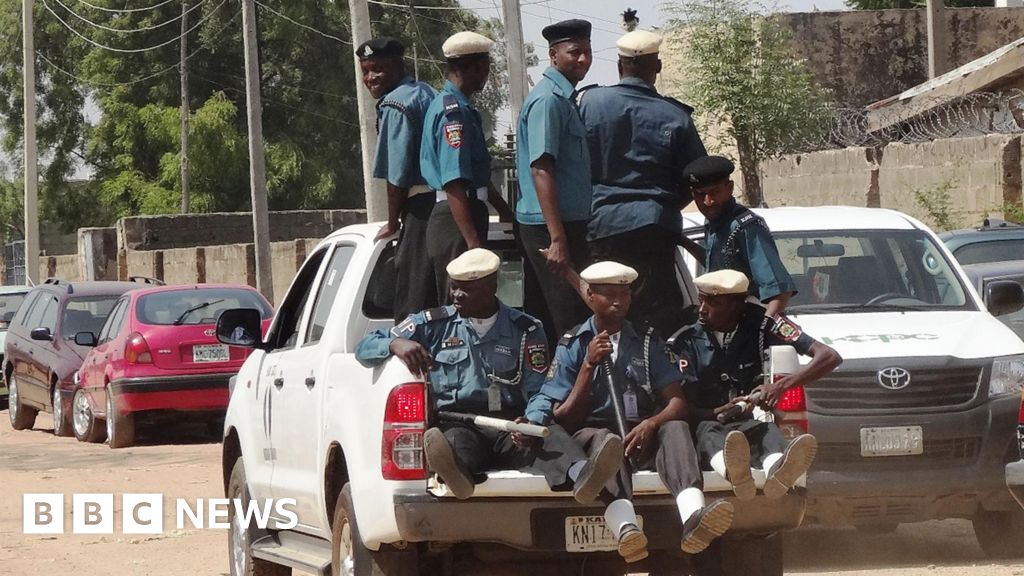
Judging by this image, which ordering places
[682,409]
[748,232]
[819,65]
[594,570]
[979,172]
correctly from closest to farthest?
[682,409]
[594,570]
[748,232]
[979,172]
[819,65]

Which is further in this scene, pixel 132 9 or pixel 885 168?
pixel 132 9

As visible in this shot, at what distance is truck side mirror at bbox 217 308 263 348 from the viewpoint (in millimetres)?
8453

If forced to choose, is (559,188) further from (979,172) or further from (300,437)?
(979,172)

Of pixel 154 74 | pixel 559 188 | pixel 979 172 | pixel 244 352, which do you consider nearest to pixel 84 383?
pixel 244 352

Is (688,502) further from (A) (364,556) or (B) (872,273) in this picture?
(B) (872,273)

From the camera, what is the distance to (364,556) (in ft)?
22.2

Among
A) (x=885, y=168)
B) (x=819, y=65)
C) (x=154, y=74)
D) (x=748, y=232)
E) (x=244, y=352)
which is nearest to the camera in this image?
(x=748, y=232)

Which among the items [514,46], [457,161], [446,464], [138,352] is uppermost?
[514,46]

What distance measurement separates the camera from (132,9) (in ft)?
176

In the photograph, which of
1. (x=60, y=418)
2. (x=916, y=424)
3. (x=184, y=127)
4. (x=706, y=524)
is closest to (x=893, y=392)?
(x=916, y=424)

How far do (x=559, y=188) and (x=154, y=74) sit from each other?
4737cm

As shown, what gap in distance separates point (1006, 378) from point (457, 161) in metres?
3.58

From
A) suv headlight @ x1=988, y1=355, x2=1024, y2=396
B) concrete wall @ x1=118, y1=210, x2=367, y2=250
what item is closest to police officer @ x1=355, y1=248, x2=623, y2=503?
suv headlight @ x1=988, y1=355, x2=1024, y2=396

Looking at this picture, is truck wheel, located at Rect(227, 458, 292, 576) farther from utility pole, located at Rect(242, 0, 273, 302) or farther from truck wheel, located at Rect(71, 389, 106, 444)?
utility pole, located at Rect(242, 0, 273, 302)
